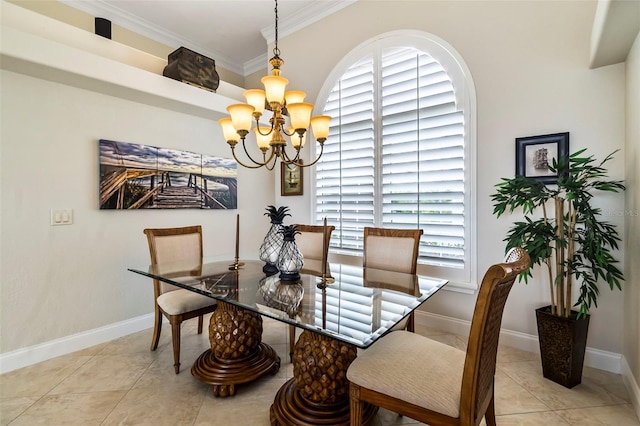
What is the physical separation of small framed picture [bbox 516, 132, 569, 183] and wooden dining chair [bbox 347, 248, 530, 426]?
134cm

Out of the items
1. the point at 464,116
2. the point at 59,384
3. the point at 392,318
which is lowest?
the point at 59,384

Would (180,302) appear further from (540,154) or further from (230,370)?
(540,154)

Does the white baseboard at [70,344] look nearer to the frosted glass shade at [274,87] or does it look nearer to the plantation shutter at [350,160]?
the plantation shutter at [350,160]

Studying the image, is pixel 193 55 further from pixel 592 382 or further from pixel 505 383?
pixel 592 382

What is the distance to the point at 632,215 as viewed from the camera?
5.97ft

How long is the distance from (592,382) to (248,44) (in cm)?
493

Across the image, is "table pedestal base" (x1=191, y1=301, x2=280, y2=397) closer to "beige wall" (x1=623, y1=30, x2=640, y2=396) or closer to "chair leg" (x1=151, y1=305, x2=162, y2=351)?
"chair leg" (x1=151, y1=305, x2=162, y2=351)

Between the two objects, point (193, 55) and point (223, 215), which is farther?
point (223, 215)

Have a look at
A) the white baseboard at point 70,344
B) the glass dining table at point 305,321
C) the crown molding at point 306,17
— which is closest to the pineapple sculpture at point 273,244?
the glass dining table at point 305,321

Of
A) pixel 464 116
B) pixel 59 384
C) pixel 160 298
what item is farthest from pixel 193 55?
pixel 59 384

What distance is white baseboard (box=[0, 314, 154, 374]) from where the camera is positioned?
218 centimetres

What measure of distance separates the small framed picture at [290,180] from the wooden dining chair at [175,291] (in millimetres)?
1384

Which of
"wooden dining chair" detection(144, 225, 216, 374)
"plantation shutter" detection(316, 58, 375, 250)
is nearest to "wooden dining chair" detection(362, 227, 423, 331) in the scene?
"plantation shutter" detection(316, 58, 375, 250)

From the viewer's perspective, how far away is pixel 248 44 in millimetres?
4016
